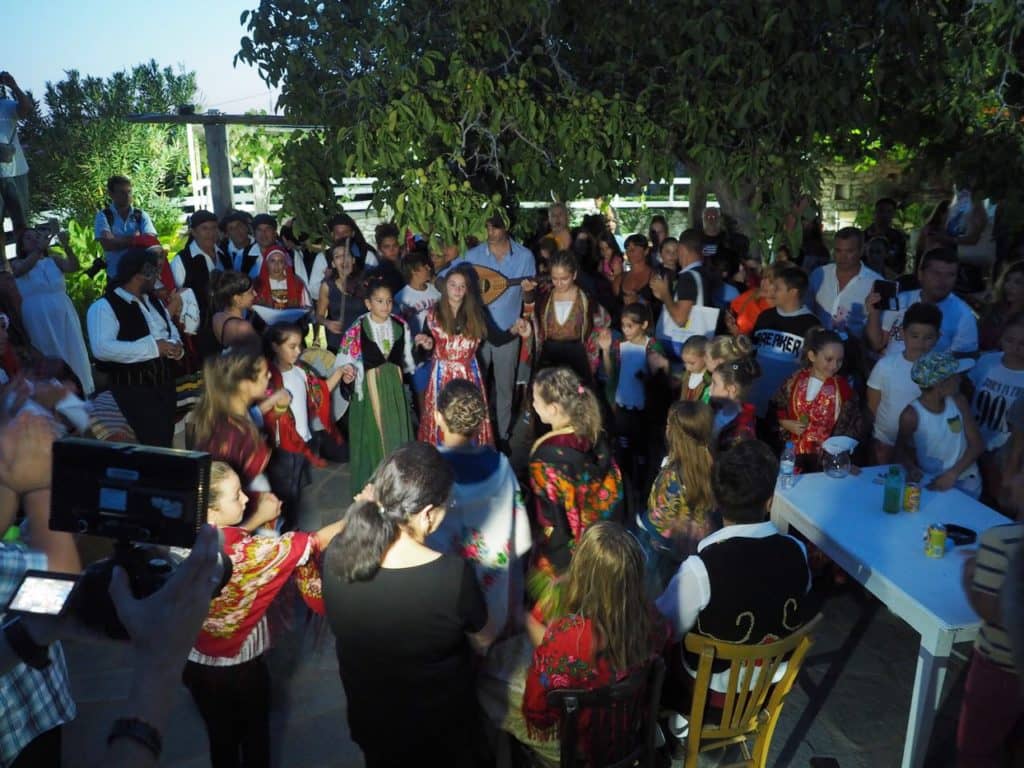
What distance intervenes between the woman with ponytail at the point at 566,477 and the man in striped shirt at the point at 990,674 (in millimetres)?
1410

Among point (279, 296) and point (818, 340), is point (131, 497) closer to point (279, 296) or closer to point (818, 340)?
point (818, 340)

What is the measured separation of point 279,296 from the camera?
247 inches

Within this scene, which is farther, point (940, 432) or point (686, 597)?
point (940, 432)

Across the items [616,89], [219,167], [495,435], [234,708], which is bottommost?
[495,435]

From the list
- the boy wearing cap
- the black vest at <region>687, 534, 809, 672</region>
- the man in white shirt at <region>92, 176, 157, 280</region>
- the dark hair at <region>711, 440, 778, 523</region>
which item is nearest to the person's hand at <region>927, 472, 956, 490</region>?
the boy wearing cap

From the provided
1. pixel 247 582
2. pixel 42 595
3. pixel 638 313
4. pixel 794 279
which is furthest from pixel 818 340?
pixel 42 595

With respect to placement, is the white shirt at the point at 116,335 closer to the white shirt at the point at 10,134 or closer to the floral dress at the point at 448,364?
the floral dress at the point at 448,364

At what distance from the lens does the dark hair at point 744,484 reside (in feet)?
8.98

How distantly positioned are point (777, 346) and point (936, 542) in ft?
6.85

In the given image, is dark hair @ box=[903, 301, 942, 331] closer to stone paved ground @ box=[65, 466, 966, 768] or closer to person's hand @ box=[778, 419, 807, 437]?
person's hand @ box=[778, 419, 807, 437]

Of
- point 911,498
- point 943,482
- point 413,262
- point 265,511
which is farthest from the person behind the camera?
point 413,262

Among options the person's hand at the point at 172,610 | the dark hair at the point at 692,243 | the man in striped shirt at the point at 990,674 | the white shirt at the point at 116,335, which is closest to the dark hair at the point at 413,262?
the white shirt at the point at 116,335

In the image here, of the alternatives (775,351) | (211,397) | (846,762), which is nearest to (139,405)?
(211,397)

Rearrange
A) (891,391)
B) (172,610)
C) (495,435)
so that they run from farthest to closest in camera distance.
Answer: (495,435) → (891,391) → (172,610)
